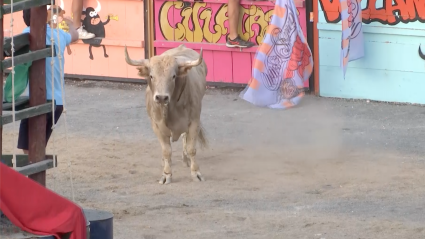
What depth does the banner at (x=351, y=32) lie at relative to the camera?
509 inches

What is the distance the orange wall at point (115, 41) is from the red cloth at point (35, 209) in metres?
9.63

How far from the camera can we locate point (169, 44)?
14.9 meters

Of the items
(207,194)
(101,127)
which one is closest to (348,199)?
(207,194)

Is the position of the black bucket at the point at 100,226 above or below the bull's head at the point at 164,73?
below

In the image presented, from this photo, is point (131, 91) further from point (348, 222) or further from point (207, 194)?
point (348, 222)

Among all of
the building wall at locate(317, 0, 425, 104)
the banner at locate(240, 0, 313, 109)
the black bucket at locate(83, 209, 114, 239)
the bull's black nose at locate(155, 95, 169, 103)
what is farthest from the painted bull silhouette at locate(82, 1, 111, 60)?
the black bucket at locate(83, 209, 114, 239)

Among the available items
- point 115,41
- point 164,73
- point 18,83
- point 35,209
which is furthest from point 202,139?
point 35,209

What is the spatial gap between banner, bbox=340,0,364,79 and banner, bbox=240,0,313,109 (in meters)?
0.62

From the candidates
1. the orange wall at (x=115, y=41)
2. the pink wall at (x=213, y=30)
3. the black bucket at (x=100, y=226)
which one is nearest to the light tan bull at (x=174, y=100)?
the black bucket at (x=100, y=226)

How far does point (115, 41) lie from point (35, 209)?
32.5 feet

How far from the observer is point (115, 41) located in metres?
15.3

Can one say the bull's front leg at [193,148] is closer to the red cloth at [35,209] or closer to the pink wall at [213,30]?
the pink wall at [213,30]

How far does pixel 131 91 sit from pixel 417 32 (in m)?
4.69

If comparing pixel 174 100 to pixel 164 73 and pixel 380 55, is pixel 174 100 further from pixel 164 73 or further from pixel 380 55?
pixel 380 55
